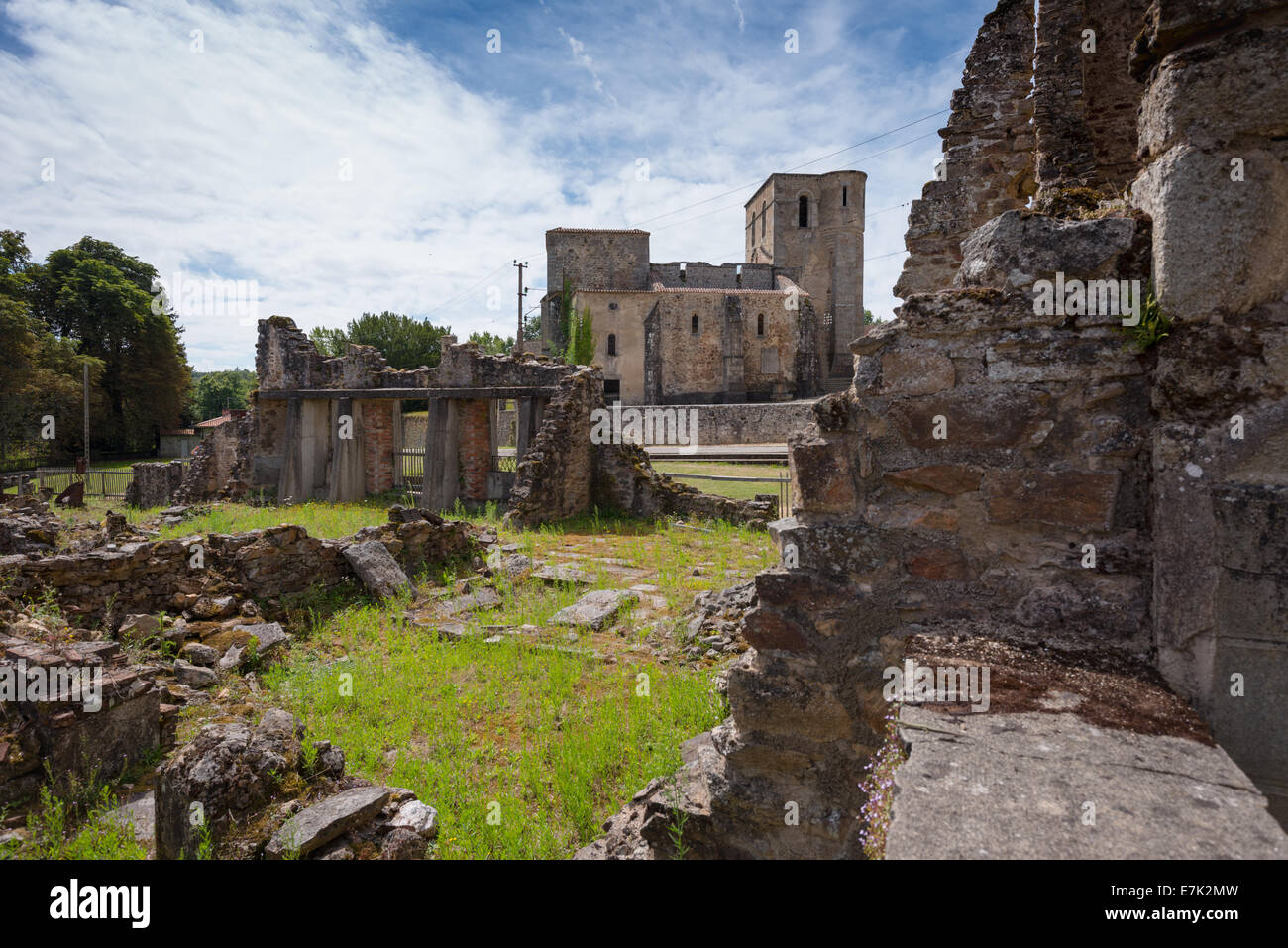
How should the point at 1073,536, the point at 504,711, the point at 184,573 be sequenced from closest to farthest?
the point at 1073,536, the point at 504,711, the point at 184,573

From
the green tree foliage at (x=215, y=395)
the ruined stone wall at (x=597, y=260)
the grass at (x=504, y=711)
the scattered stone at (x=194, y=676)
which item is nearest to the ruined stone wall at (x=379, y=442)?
the grass at (x=504, y=711)

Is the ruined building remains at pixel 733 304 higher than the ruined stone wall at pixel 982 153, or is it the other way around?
the ruined building remains at pixel 733 304

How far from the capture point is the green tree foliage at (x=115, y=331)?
33.3m

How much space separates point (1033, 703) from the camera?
2.08 metres

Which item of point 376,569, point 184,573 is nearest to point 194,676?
point 184,573

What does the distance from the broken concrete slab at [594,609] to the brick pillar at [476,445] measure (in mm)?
10040

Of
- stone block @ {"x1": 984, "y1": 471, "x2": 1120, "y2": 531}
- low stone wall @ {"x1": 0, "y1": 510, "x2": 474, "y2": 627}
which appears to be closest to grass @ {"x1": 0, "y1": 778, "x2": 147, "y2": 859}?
low stone wall @ {"x1": 0, "y1": 510, "x2": 474, "y2": 627}

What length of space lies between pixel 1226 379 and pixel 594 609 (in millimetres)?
6047

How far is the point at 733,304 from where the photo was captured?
125ft

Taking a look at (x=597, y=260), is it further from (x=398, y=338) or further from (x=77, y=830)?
(x=77, y=830)

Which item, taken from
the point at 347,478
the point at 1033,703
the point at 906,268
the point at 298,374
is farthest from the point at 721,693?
the point at 298,374

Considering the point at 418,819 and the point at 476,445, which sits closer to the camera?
the point at 418,819

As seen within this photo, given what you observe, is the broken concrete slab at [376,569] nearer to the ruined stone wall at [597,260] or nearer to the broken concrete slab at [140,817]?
the broken concrete slab at [140,817]

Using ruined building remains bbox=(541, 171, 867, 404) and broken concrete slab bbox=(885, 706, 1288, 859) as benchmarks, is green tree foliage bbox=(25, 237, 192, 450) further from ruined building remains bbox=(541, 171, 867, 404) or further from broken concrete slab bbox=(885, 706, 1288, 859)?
broken concrete slab bbox=(885, 706, 1288, 859)
